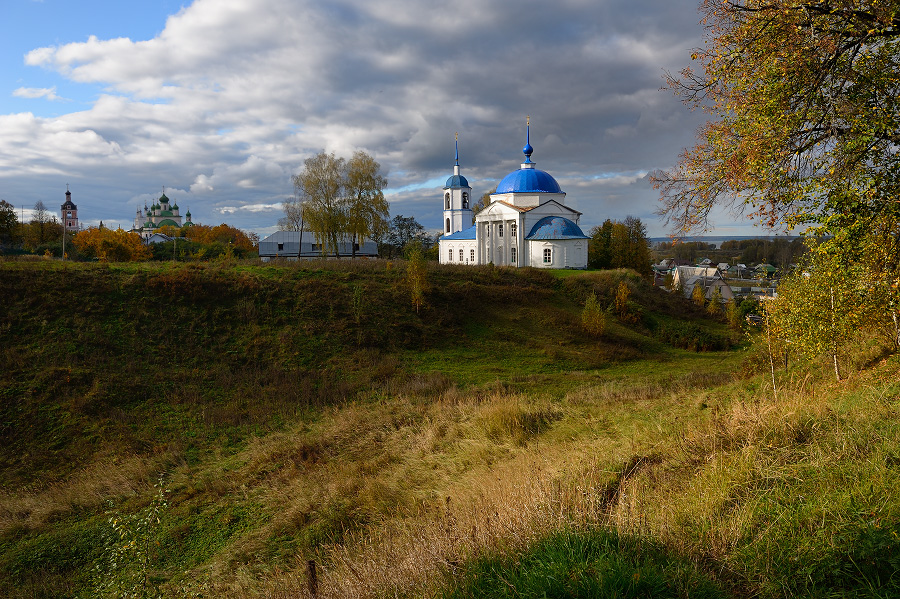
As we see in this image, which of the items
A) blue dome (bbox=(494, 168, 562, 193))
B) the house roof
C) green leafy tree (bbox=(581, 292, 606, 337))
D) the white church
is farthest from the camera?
the house roof

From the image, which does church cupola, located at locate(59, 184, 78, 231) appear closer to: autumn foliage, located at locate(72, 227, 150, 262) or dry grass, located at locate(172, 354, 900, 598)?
autumn foliage, located at locate(72, 227, 150, 262)

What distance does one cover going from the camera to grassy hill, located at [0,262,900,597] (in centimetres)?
402

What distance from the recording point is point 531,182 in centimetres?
4797

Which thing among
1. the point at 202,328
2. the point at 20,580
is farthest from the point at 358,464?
the point at 202,328

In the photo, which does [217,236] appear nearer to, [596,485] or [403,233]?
Result: [403,233]

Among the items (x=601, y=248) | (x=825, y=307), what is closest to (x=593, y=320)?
(x=825, y=307)

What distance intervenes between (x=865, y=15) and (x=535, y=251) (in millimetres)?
38764

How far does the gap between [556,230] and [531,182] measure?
6.55m

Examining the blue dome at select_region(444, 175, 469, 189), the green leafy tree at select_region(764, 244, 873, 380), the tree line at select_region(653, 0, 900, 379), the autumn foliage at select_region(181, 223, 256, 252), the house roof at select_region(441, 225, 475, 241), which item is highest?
the blue dome at select_region(444, 175, 469, 189)

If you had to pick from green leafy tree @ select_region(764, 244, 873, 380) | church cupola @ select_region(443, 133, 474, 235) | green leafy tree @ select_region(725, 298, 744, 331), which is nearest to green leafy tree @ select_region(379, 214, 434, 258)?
church cupola @ select_region(443, 133, 474, 235)

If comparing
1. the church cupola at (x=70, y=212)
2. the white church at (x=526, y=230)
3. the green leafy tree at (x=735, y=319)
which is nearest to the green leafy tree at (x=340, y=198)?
the white church at (x=526, y=230)

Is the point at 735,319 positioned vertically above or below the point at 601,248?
below

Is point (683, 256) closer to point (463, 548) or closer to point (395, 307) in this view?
point (395, 307)

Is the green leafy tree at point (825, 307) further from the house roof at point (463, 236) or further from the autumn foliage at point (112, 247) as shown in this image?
the house roof at point (463, 236)
